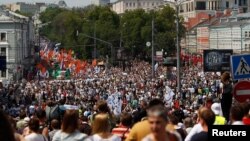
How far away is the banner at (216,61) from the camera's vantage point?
45062 mm

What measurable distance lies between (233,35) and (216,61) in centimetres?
6875

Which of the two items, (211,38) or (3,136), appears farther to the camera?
(211,38)

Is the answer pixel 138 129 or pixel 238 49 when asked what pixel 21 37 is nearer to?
pixel 238 49

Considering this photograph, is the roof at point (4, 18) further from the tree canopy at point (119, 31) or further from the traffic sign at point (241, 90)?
the traffic sign at point (241, 90)

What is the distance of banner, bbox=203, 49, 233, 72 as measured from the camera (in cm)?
4506

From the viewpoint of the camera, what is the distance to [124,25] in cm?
14488

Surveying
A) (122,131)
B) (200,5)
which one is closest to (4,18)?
(200,5)

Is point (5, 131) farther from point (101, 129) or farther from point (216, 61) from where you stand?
point (216, 61)

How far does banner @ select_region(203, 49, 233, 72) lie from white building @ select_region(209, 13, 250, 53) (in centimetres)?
5497

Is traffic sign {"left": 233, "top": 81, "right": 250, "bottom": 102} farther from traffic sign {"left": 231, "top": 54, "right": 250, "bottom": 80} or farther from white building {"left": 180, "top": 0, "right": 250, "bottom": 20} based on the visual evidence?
white building {"left": 180, "top": 0, "right": 250, "bottom": 20}

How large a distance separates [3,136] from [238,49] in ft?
324

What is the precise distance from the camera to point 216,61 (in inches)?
1837

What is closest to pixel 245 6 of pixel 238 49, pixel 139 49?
pixel 139 49

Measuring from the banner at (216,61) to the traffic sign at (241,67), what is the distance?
2661cm
